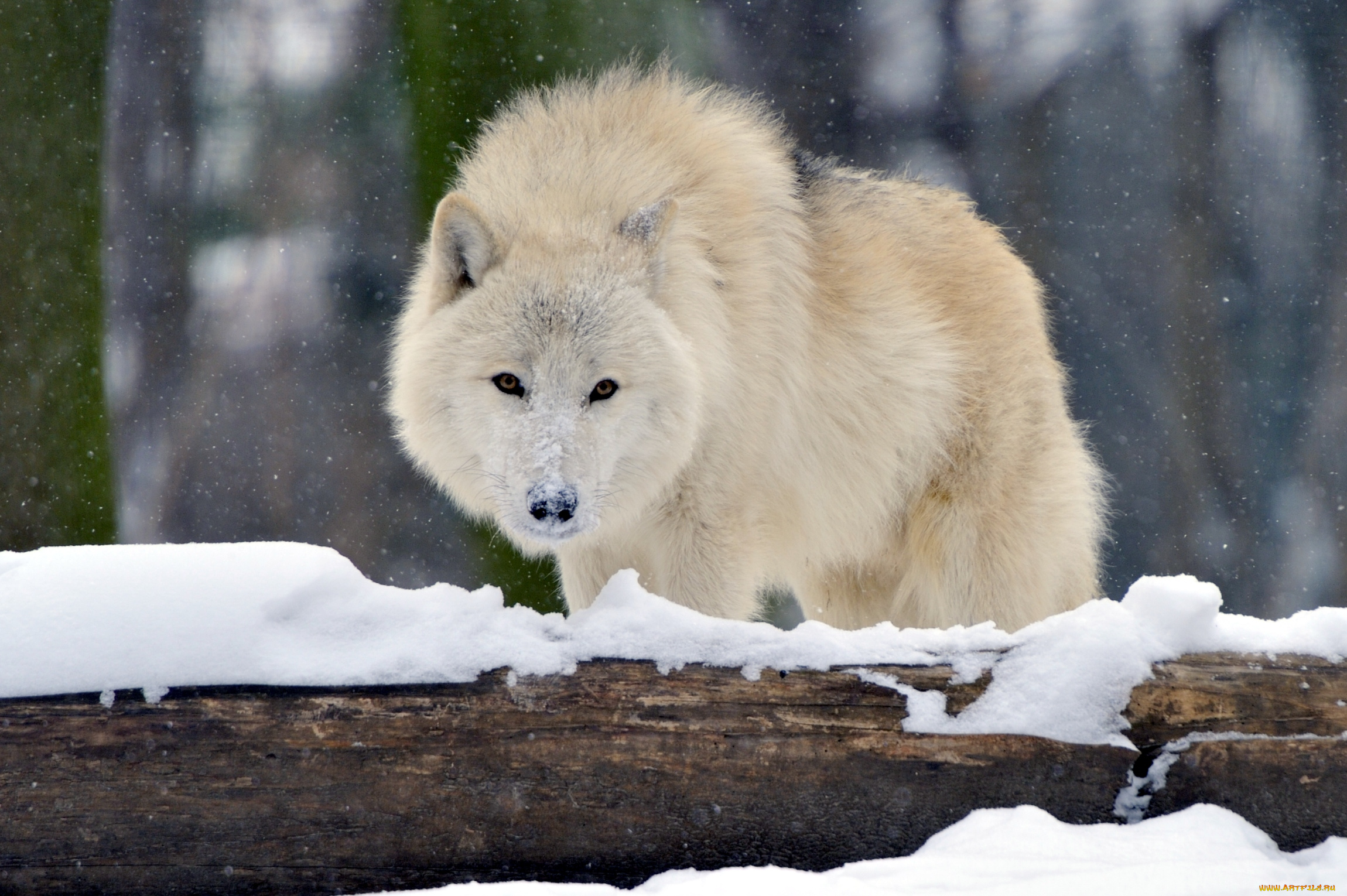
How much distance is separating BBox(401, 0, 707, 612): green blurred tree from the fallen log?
13.2ft

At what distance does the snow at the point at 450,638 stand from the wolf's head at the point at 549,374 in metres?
0.52

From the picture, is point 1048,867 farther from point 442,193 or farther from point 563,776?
point 442,193

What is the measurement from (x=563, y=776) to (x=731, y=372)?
5.21ft

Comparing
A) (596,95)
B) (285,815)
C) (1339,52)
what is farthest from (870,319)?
(1339,52)

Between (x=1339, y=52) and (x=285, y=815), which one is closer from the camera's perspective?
(x=285, y=815)

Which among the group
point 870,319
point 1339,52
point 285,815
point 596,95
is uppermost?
point 1339,52

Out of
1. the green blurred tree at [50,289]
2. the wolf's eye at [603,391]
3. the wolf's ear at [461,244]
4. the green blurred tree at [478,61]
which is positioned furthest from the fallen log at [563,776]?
the green blurred tree at [478,61]

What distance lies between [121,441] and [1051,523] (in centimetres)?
572

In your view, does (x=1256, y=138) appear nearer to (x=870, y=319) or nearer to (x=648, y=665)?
(x=870, y=319)

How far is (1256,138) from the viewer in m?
7.84

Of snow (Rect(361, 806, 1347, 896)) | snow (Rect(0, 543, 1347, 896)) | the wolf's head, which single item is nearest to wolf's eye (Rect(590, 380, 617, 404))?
the wolf's head

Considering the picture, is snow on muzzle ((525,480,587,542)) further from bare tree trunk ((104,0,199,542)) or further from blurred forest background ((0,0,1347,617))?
bare tree trunk ((104,0,199,542))

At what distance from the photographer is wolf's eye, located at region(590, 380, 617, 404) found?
281 centimetres

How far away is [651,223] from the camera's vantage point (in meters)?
2.98
